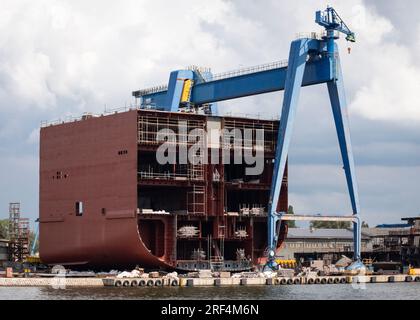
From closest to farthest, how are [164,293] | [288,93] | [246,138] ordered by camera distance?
[164,293], [288,93], [246,138]

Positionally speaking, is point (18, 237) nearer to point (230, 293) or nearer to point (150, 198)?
point (150, 198)

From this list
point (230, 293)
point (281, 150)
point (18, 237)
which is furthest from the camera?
point (18, 237)

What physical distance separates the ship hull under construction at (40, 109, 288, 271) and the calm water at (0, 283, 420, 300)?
47.4ft

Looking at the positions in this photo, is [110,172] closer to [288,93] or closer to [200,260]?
[200,260]

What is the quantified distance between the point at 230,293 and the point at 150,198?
89.1 feet

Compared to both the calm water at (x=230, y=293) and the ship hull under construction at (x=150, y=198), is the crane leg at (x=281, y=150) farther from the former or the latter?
the calm water at (x=230, y=293)

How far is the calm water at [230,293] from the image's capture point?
73.7 m

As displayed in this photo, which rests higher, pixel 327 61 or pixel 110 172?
pixel 327 61

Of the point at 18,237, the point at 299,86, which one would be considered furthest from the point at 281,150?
the point at 18,237

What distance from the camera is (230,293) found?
78.0 m
